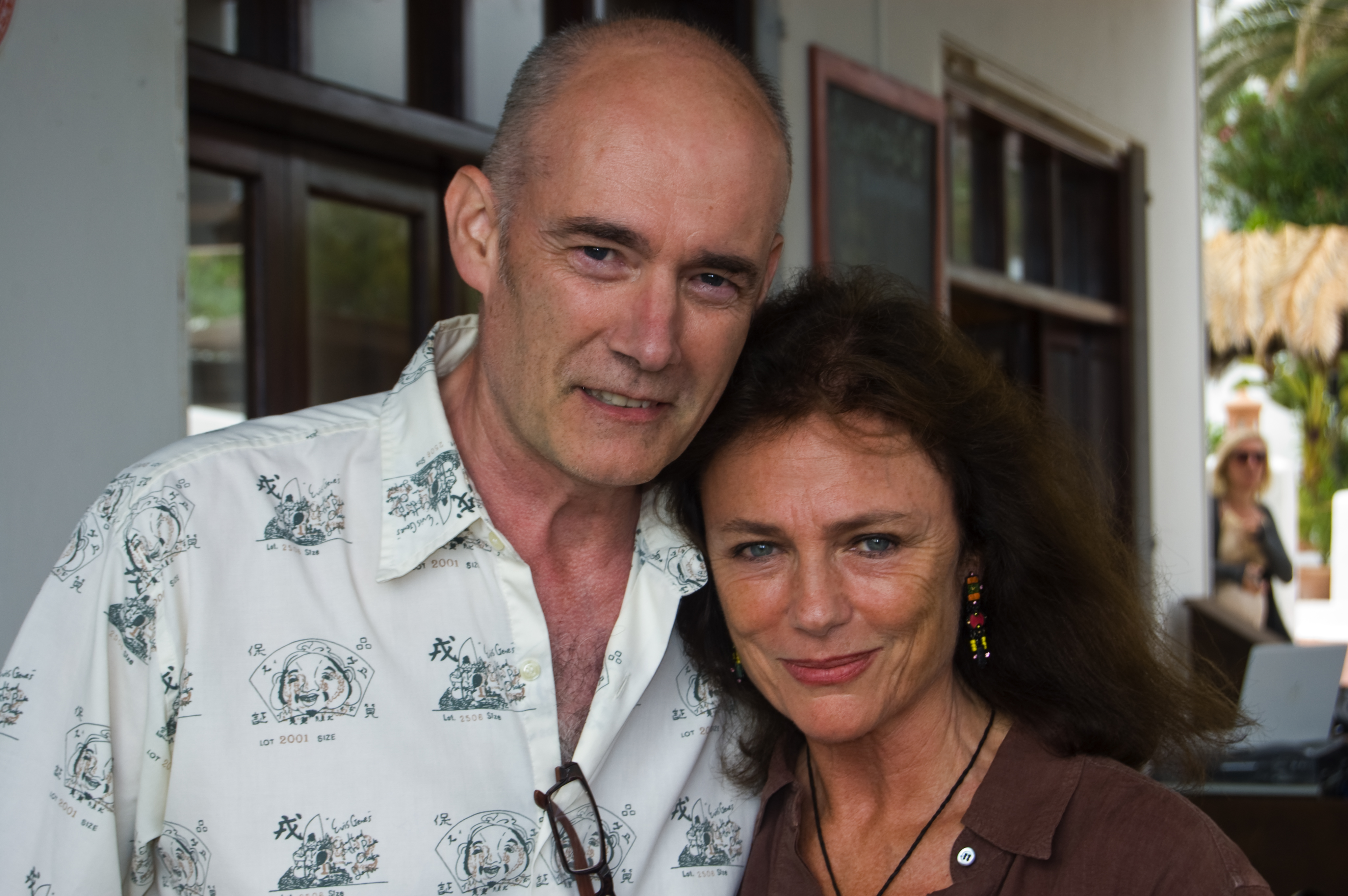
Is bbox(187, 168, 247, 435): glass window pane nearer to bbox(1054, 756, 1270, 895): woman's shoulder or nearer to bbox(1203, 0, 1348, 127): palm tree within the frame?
bbox(1054, 756, 1270, 895): woman's shoulder

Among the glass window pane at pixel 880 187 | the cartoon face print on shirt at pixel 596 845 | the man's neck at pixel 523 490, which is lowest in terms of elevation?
the cartoon face print on shirt at pixel 596 845

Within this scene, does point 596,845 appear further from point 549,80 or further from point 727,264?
point 549,80

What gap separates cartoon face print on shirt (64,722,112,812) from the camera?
1372 millimetres

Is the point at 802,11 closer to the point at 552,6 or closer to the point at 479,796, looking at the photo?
the point at 552,6

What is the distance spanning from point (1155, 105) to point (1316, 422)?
14.8 metres

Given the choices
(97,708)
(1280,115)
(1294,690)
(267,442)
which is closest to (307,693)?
(97,708)

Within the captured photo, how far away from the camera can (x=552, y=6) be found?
3.51 meters

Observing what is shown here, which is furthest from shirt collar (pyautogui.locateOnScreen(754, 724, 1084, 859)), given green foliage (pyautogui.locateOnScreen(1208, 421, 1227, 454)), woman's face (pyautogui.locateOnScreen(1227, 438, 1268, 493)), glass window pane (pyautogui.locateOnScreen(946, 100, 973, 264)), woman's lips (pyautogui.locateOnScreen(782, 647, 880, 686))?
green foliage (pyautogui.locateOnScreen(1208, 421, 1227, 454))

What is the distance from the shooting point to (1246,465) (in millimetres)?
6297

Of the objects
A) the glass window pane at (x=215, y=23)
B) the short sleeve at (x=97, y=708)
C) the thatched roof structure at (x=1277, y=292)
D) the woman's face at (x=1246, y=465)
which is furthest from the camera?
the thatched roof structure at (x=1277, y=292)

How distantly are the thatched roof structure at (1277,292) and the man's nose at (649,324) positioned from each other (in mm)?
16876

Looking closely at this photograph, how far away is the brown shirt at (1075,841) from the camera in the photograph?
1468 mm

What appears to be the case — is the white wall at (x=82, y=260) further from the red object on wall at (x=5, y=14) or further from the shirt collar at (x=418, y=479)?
the shirt collar at (x=418, y=479)

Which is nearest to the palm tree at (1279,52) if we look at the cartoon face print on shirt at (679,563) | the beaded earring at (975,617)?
the beaded earring at (975,617)
